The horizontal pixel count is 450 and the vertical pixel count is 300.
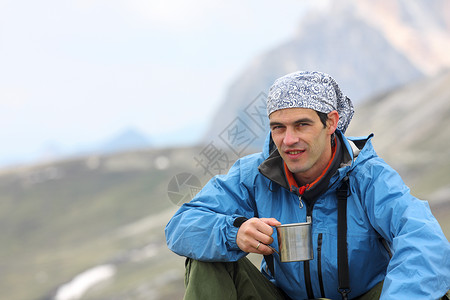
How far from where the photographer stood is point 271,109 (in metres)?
4.21

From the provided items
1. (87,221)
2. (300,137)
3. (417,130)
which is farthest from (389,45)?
(300,137)

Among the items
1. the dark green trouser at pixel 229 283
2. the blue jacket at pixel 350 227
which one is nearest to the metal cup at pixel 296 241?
the blue jacket at pixel 350 227

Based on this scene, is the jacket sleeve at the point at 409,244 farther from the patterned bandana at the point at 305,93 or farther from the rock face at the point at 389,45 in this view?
the rock face at the point at 389,45

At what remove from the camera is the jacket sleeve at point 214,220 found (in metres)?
4.00


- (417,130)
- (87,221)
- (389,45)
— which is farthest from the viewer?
(389,45)

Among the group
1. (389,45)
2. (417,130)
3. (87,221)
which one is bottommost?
(417,130)

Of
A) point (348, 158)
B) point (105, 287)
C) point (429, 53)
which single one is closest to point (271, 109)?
point (348, 158)

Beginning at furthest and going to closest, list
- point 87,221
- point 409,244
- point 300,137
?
point 87,221
point 300,137
point 409,244

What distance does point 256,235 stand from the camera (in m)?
3.88

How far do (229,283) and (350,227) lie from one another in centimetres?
104

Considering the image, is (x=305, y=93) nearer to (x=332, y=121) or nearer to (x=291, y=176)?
(x=332, y=121)

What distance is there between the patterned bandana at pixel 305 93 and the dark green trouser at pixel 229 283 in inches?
51.7

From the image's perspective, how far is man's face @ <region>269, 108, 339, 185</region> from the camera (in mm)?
4129

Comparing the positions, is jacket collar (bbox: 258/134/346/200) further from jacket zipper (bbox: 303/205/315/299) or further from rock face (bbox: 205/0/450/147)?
rock face (bbox: 205/0/450/147)
